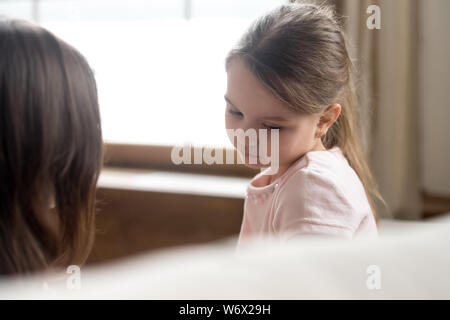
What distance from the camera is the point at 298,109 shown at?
0.77 m

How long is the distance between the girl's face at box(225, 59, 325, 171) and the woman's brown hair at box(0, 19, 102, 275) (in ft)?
0.78

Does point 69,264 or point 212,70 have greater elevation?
point 212,70

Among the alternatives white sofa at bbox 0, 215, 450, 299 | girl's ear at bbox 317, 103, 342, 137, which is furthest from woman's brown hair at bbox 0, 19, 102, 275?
girl's ear at bbox 317, 103, 342, 137

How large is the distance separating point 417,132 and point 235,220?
2.10 ft

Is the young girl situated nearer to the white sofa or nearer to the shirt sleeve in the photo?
the shirt sleeve

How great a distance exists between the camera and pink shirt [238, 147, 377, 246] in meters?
0.70

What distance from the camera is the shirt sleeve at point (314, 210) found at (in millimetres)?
694

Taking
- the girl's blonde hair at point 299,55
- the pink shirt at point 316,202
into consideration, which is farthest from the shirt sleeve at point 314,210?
the girl's blonde hair at point 299,55

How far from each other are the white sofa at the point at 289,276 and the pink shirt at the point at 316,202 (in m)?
0.31

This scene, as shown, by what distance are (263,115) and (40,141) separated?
1.09 ft

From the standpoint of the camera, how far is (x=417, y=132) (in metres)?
1.68

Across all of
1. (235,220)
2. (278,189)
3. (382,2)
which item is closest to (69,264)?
(278,189)

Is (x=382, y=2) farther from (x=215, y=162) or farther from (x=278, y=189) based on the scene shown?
(x=278, y=189)
